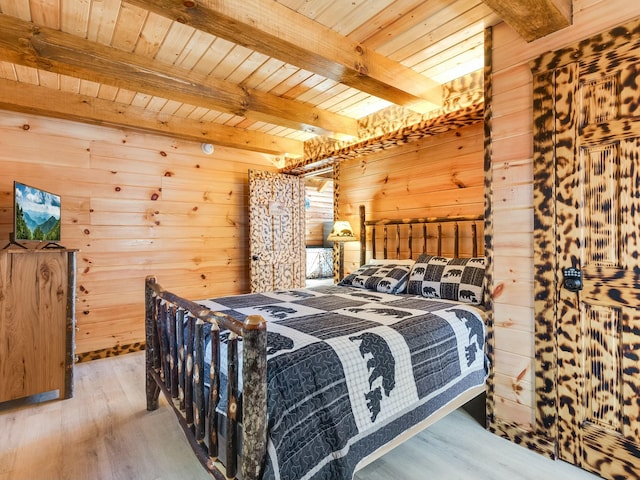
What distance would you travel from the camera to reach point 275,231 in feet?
14.7

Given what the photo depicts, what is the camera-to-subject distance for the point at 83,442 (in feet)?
6.40

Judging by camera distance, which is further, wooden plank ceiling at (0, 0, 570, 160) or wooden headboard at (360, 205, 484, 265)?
wooden headboard at (360, 205, 484, 265)

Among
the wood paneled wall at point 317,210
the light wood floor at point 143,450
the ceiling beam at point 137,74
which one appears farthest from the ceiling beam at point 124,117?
the wood paneled wall at point 317,210

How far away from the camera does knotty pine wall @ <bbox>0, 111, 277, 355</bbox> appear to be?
3158 millimetres

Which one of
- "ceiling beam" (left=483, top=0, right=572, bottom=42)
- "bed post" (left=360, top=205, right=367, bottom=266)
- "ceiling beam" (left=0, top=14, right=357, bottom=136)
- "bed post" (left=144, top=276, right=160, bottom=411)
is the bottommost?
"bed post" (left=144, top=276, right=160, bottom=411)

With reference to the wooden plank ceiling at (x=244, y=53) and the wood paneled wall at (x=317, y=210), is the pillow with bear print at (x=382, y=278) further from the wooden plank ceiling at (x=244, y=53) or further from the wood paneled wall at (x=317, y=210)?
the wood paneled wall at (x=317, y=210)

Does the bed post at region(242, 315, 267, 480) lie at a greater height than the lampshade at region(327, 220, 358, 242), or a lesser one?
lesser

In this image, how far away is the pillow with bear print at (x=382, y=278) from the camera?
2895mm

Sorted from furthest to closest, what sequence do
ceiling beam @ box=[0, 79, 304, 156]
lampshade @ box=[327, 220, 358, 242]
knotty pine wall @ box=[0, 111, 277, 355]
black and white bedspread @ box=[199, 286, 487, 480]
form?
1. lampshade @ box=[327, 220, 358, 242]
2. knotty pine wall @ box=[0, 111, 277, 355]
3. ceiling beam @ box=[0, 79, 304, 156]
4. black and white bedspread @ box=[199, 286, 487, 480]

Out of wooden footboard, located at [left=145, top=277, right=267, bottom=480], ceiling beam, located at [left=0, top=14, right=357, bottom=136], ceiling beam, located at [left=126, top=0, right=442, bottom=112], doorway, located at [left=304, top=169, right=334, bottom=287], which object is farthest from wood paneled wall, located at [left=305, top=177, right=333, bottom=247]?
wooden footboard, located at [left=145, top=277, right=267, bottom=480]

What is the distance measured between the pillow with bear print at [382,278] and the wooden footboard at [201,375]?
1718 mm

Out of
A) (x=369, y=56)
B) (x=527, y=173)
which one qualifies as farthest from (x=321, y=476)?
(x=369, y=56)

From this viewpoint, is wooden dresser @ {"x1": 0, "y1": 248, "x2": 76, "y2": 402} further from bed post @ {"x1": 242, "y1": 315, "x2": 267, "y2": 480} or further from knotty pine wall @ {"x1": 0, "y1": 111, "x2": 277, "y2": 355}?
bed post @ {"x1": 242, "y1": 315, "x2": 267, "y2": 480}

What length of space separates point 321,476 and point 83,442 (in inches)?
61.2
